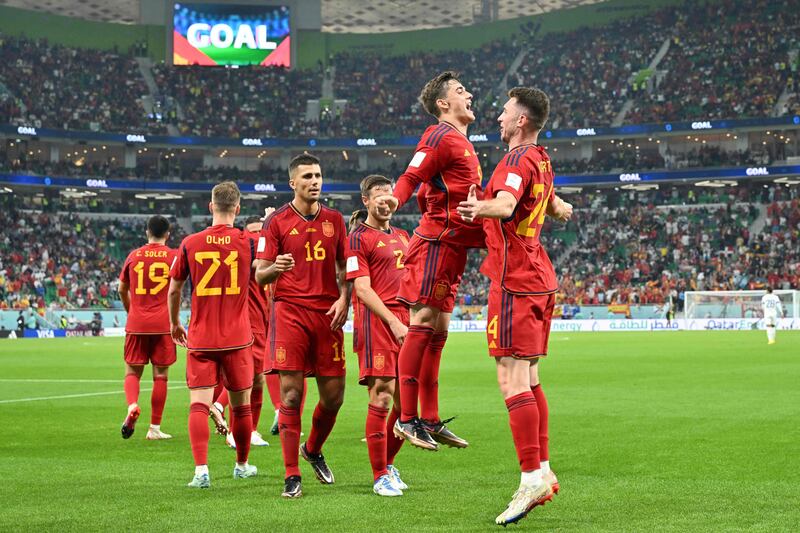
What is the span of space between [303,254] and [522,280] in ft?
6.95

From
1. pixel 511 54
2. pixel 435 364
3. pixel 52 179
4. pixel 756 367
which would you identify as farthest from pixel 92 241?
pixel 435 364

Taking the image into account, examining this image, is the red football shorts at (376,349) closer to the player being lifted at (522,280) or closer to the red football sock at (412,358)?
the red football sock at (412,358)

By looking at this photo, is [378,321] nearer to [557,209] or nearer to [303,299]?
[303,299]

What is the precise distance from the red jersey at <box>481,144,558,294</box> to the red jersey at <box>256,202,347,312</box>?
1.65 meters

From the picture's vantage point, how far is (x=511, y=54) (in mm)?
72375

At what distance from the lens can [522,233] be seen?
7.31m

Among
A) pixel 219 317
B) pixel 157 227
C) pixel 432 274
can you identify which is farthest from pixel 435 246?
pixel 157 227

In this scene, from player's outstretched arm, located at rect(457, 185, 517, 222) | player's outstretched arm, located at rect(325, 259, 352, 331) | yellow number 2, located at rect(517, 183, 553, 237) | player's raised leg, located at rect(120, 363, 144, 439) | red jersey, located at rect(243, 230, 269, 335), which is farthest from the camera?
red jersey, located at rect(243, 230, 269, 335)

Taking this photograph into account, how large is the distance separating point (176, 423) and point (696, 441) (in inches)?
284

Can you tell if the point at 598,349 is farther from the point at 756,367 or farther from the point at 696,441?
the point at 696,441

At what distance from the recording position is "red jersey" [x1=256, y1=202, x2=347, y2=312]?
8.38m

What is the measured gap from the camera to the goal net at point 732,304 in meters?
46.2

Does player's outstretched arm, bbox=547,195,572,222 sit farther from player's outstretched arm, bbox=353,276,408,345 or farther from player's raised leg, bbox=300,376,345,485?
player's raised leg, bbox=300,376,345,485

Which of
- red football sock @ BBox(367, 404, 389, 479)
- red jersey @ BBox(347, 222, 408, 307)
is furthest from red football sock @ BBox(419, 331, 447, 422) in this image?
red jersey @ BBox(347, 222, 408, 307)
